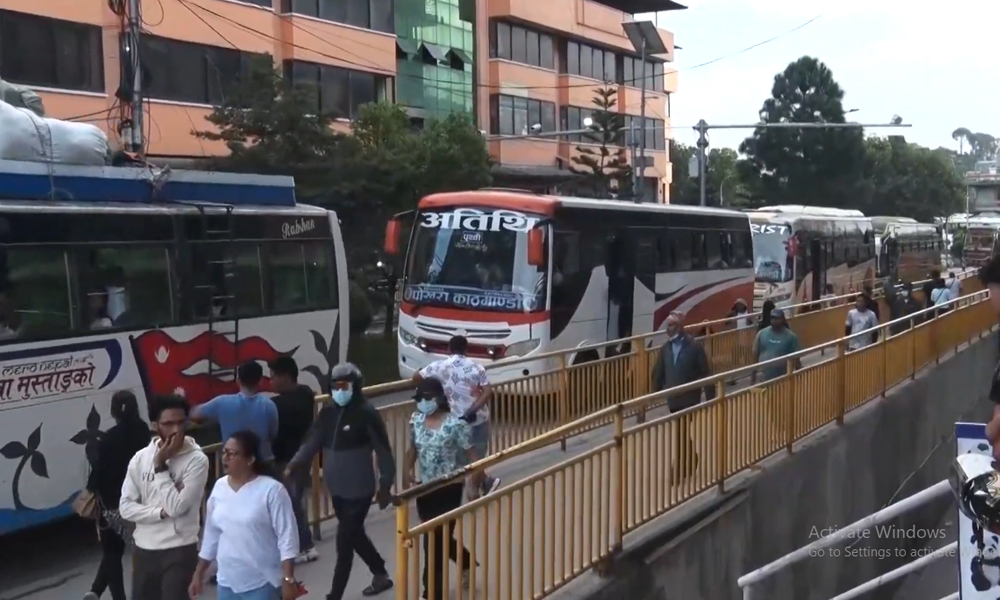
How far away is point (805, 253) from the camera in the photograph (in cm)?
3297

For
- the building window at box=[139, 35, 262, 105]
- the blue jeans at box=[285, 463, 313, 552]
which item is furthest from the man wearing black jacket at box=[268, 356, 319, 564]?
the building window at box=[139, 35, 262, 105]

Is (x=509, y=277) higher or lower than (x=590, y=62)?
lower

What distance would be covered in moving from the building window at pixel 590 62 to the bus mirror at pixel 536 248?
35.9 meters

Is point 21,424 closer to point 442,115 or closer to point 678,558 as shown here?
point 678,558

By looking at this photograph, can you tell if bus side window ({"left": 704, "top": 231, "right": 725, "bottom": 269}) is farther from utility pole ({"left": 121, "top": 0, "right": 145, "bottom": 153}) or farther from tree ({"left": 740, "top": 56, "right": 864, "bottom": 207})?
tree ({"left": 740, "top": 56, "right": 864, "bottom": 207})

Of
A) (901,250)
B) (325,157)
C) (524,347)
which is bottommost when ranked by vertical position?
(901,250)

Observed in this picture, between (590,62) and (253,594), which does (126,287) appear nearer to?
(253,594)

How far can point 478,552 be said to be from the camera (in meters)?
6.50

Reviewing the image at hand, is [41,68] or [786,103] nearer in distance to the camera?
[41,68]

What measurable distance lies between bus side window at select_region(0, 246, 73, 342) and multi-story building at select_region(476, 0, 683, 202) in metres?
33.0

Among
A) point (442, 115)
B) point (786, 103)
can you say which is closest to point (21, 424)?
point (442, 115)

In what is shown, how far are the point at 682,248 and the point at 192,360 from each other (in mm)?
12466

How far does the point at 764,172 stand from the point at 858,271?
35430mm

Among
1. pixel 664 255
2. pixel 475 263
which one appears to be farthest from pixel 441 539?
pixel 664 255
